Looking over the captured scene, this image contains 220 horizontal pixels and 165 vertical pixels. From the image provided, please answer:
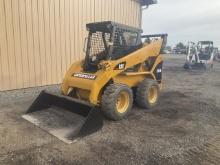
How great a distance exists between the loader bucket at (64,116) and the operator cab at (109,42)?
1.15 metres

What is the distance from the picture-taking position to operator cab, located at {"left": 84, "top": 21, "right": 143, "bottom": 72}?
5445mm

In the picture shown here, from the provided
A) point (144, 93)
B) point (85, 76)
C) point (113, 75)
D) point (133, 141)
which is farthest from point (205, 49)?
point (133, 141)

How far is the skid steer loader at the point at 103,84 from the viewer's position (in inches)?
188

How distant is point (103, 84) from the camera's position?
16.8 ft

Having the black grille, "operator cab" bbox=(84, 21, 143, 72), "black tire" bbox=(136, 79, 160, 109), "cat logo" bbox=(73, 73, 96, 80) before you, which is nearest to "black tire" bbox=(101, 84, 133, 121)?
"cat logo" bbox=(73, 73, 96, 80)

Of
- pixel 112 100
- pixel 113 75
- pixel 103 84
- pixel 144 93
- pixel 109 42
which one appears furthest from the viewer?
pixel 144 93

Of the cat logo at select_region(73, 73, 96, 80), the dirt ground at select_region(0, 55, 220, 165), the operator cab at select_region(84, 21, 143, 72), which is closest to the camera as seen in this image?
the dirt ground at select_region(0, 55, 220, 165)

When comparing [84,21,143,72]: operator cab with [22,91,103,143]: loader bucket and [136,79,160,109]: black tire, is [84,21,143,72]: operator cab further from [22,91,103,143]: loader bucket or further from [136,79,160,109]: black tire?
[22,91,103,143]: loader bucket

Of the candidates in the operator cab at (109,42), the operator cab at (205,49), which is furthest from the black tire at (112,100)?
the operator cab at (205,49)

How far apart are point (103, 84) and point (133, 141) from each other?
146cm

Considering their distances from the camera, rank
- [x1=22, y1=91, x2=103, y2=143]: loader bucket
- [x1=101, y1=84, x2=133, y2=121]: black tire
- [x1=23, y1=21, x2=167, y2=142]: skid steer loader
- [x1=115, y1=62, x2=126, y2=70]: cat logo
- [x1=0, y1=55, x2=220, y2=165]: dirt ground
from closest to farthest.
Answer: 1. [x1=0, y1=55, x2=220, y2=165]: dirt ground
2. [x1=22, y1=91, x2=103, y2=143]: loader bucket
3. [x1=23, y1=21, x2=167, y2=142]: skid steer loader
4. [x1=101, y1=84, x2=133, y2=121]: black tire
5. [x1=115, y1=62, x2=126, y2=70]: cat logo

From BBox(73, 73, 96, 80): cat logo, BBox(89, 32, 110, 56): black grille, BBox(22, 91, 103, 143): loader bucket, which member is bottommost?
BBox(22, 91, 103, 143): loader bucket

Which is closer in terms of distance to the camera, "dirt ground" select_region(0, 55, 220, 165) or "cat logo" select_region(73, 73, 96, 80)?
"dirt ground" select_region(0, 55, 220, 165)

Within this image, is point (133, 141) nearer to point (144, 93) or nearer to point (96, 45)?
point (144, 93)
